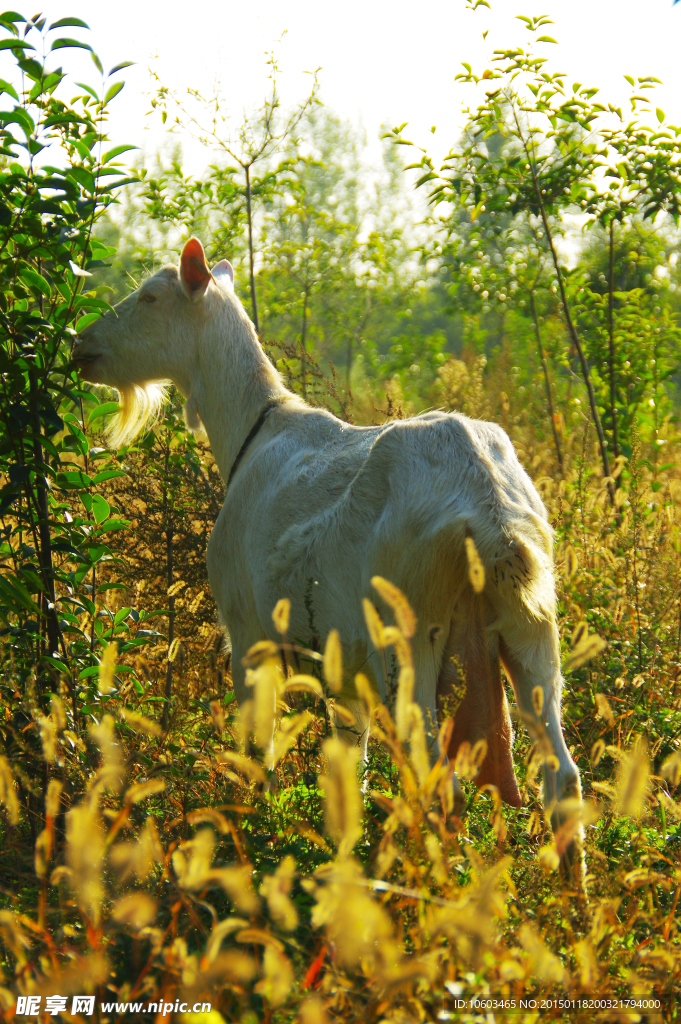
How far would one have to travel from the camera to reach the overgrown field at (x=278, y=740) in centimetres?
159

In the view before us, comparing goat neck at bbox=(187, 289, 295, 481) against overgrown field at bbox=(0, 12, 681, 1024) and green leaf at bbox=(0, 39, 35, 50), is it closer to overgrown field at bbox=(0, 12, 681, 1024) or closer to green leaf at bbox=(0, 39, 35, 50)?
overgrown field at bbox=(0, 12, 681, 1024)

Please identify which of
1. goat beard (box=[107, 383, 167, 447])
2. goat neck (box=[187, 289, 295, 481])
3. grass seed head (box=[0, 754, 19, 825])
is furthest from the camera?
goat beard (box=[107, 383, 167, 447])

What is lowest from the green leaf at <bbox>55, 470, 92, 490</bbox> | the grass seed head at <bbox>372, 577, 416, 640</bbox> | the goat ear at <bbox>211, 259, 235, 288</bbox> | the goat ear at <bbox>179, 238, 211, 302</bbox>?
the grass seed head at <bbox>372, 577, 416, 640</bbox>

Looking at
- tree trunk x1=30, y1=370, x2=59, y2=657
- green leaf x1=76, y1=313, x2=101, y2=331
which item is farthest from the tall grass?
green leaf x1=76, y1=313, x2=101, y2=331

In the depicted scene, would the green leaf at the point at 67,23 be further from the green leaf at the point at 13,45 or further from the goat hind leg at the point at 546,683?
the goat hind leg at the point at 546,683

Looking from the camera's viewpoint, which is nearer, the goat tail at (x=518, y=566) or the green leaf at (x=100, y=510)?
the goat tail at (x=518, y=566)

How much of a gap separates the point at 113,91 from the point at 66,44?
1.44 ft

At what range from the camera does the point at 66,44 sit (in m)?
3.03

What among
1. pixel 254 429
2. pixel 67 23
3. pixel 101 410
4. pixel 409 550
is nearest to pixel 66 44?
pixel 67 23

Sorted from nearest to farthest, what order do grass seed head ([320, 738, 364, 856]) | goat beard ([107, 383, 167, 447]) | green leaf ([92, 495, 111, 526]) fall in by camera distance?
1. grass seed head ([320, 738, 364, 856])
2. green leaf ([92, 495, 111, 526])
3. goat beard ([107, 383, 167, 447])

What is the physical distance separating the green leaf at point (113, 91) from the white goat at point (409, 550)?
36.6 inches

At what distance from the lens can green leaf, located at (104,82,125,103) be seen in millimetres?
3439

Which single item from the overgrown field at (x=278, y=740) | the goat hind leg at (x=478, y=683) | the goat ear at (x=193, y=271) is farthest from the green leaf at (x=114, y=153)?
the goat hind leg at (x=478, y=683)

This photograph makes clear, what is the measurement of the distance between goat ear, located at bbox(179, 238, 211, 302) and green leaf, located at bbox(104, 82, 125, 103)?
0.88 metres
